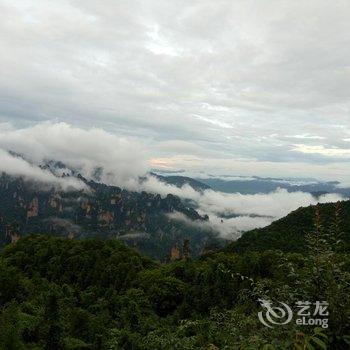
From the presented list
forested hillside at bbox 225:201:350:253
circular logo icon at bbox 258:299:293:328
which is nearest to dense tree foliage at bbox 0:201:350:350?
circular logo icon at bbox 258:299:293:328

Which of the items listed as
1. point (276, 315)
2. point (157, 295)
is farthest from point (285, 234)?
point (276, 315)

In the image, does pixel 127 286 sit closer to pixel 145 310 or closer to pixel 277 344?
pixel 145 310

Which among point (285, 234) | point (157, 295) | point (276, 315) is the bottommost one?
point (157, 295)

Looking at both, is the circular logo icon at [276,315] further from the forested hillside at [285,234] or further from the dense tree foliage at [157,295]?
the forested hillside at [285,234]

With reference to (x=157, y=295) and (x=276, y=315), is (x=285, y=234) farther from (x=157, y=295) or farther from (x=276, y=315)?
(x=276, y=315)

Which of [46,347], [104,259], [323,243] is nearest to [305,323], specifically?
[323,243]

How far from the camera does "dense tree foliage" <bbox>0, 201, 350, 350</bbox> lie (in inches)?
323

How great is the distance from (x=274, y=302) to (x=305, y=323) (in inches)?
40.6

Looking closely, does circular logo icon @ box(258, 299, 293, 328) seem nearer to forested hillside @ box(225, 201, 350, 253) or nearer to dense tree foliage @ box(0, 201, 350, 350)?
dense tree foliage @ box(0, 201, 350, 350)

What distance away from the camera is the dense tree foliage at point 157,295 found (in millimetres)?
8203

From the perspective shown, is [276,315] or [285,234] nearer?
[276,315]

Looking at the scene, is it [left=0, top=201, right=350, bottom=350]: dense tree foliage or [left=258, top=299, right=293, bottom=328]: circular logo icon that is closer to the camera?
[left=258, top=299, right=293, bottom=328]: circular logo icon

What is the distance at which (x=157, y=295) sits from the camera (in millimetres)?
56562

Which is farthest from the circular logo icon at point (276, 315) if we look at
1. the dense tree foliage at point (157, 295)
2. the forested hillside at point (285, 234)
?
the forested hillside at point (285, 234)
